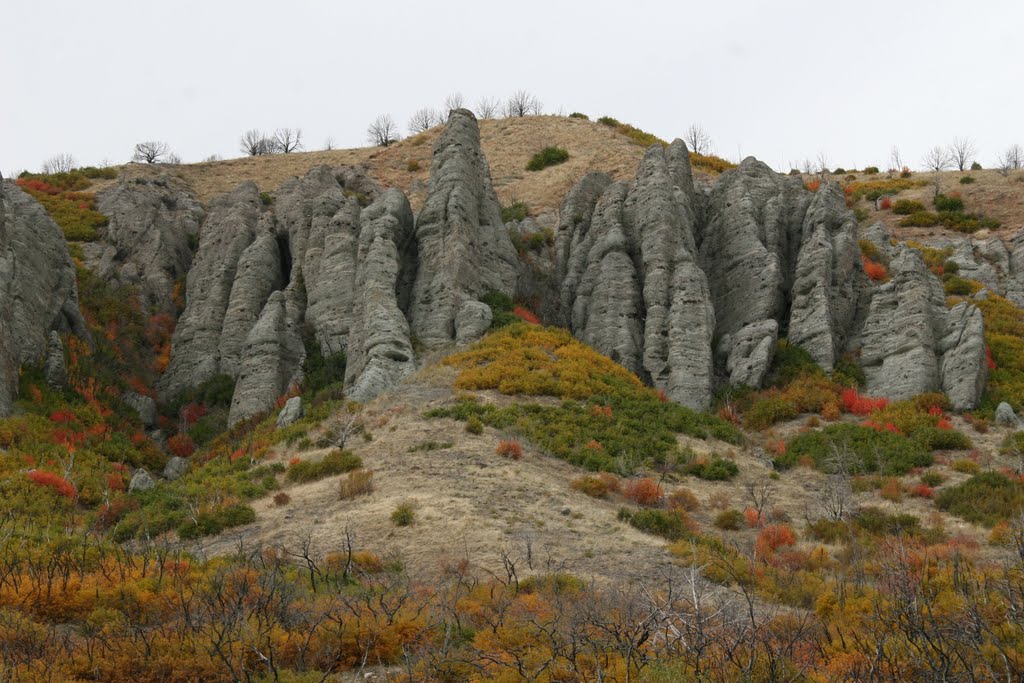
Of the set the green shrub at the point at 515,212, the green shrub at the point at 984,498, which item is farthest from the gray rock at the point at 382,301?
the green shrub at the point at 984,498

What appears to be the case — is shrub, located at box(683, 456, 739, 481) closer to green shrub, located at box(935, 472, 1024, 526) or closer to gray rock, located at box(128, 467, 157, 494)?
green shrub, located at box(935, 472, 1024, 526)

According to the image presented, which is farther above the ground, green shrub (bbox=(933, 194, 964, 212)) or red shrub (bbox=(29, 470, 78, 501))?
green shrub (bbox=(933, 194, 964, 212))

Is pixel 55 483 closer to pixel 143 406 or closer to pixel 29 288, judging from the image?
pixel 143 406

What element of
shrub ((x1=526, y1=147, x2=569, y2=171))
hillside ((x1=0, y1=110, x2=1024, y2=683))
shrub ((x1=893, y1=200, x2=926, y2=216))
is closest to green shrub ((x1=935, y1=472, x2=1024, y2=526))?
hillside ((x1=0, y1=110, x2=1024, y2=683))

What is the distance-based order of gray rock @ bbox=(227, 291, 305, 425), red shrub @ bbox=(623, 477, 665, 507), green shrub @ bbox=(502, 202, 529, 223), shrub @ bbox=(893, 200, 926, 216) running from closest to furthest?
red shrub @ bbox=(623, 477, 665, 507)
gray rock @ bbox=(227, 291, 305, 425)
green shrub @ bbox=(502, 202, 529, 223)
shrub @ bbox=(893, 200, 926, 216)

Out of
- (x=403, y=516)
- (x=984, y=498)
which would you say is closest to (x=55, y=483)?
(x=403, y=516)

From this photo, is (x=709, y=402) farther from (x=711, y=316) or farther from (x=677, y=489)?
(x=677, y=489)

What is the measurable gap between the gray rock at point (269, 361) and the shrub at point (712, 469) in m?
17.5

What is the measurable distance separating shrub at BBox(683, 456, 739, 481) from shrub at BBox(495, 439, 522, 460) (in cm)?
540

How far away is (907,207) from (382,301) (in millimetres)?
41900

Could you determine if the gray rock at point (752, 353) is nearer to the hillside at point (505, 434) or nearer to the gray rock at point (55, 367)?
the hillside at point (505, 434)

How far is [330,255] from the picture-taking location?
129 feet

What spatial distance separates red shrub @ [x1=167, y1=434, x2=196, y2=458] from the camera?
3343 centimetres

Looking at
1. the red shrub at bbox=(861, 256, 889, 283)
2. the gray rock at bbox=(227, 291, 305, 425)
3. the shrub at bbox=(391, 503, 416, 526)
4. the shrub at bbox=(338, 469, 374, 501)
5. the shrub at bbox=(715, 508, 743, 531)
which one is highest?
the red shrub at bbox=(861, 256, 889, 283)
